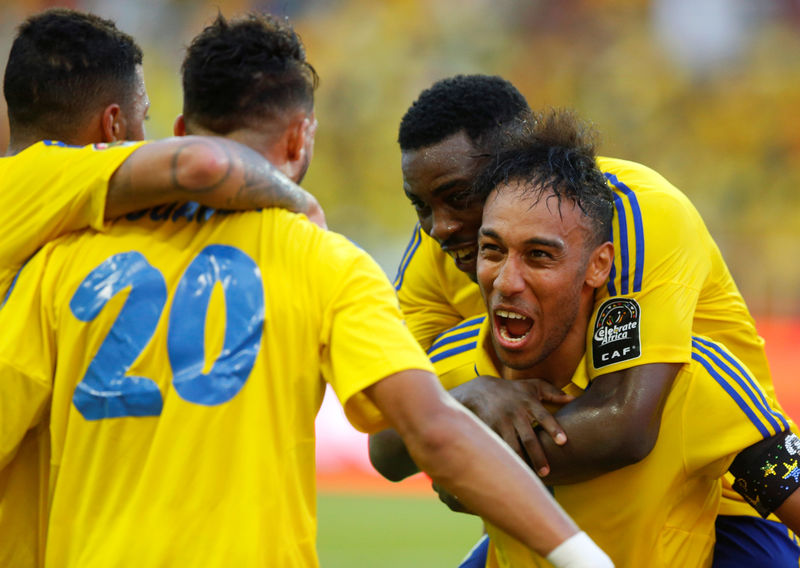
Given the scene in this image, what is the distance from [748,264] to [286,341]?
12.6 metres

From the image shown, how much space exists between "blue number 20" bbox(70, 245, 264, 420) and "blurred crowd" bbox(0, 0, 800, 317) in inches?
513

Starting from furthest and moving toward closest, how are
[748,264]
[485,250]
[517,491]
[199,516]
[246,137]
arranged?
[748,264] → [485,250] → [246,137] → [199,516] → [517,491]

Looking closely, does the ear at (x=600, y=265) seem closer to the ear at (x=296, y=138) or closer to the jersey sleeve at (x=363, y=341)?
the jersey sleeve at (x=363, y=341)

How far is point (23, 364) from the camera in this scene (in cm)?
275

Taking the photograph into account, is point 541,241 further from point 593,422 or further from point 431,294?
point 431,294

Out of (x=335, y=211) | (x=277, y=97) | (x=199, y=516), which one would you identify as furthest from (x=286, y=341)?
(x=335, y=211)

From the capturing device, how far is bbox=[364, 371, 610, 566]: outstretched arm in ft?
8.03

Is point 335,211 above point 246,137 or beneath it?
beneath

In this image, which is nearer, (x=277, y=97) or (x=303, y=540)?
(x=303, y=540)

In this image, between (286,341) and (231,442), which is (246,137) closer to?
(286,341)

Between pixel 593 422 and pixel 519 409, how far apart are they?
0.23 m

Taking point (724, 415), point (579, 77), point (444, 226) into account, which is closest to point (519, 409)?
point (724, 415)

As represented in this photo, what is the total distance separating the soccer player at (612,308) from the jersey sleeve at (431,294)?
0.06ft

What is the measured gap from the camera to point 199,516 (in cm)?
263
